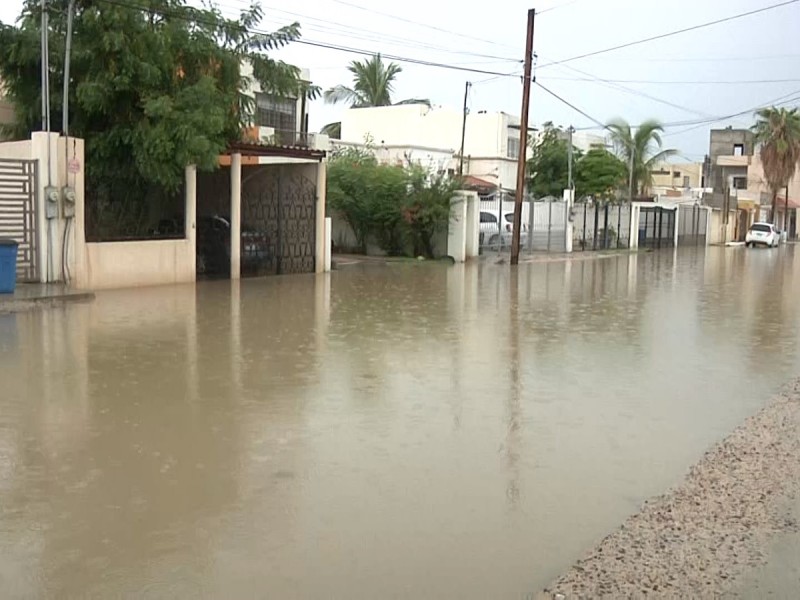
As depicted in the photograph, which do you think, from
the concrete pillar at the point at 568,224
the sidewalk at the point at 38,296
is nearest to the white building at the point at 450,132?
the concrete pillar at the point at 568,224

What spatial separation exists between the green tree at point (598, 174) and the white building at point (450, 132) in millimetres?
7083

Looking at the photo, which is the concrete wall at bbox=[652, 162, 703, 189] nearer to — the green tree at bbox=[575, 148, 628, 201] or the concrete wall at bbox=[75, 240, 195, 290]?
the green tree at bbox=[575, 148, 628, 201]

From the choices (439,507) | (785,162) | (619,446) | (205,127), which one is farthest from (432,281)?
(785,162)

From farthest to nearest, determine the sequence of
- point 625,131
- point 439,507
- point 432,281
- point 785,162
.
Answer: point 785,162 → point 625,131 → point 432,281 → point 439,507

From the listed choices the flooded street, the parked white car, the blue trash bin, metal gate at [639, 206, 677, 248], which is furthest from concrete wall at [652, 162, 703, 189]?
the blue trash bin

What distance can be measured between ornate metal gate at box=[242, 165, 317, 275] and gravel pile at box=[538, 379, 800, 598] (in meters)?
18.7

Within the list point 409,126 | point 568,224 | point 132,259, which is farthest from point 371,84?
point 132,259

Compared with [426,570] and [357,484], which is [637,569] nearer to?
[426,570]

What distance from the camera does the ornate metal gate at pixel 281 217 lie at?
24.9 m

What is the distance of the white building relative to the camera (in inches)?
2175

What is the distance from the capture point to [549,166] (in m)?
48.4

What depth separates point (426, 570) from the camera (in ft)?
16.1

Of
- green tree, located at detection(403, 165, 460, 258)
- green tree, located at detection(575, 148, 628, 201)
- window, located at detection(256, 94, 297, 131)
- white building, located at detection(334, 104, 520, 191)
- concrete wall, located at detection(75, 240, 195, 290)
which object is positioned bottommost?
concrete wall, located at detection(75, 240, 195, 290)

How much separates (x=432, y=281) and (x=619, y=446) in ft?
54.3
